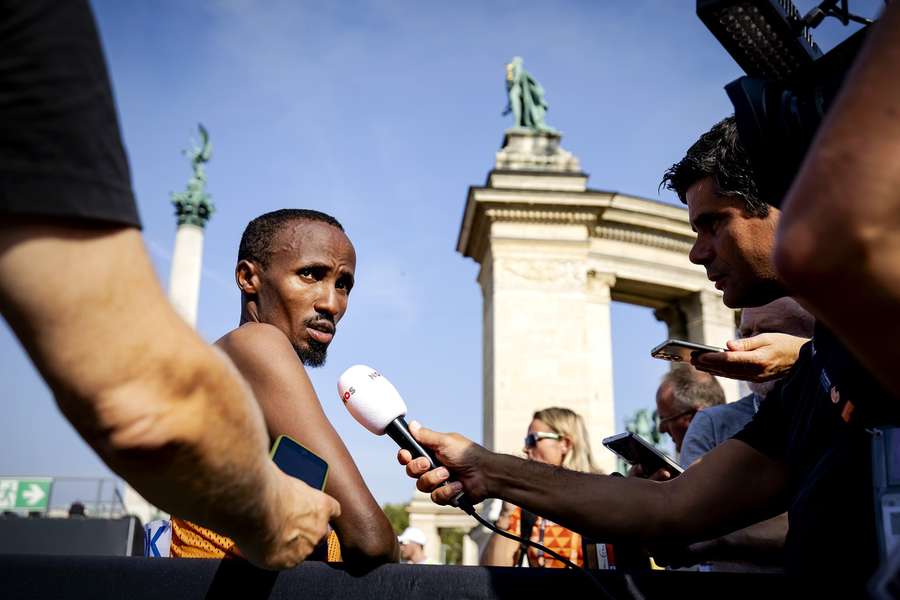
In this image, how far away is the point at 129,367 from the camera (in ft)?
3.69

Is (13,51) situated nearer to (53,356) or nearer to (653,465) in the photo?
(53,356)

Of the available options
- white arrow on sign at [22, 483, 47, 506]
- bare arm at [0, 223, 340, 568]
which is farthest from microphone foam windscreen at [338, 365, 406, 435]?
white arrow on sign at [22, 483, 47, 506]

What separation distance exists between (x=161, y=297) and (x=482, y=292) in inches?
732

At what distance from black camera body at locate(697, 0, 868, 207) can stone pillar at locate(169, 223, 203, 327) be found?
3233 cm

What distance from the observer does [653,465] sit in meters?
3.31

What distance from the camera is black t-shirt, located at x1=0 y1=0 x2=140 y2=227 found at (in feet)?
3.54

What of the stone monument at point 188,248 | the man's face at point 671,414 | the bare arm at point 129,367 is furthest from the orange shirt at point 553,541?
the stone monument at point 188,248

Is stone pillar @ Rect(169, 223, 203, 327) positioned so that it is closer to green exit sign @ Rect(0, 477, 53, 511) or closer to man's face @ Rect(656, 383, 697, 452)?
green exit sign @ Rect(0, 477, 53, 511)

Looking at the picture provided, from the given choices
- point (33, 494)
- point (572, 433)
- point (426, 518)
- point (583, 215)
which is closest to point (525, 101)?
point (583, 215)

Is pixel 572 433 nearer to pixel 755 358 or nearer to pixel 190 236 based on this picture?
pixel 755 358

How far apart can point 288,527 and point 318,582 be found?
0.40m

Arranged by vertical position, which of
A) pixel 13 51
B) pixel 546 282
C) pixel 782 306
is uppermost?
pixel 546 282

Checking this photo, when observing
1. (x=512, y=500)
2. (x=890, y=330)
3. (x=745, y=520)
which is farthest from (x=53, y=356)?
(x=745, y=520)

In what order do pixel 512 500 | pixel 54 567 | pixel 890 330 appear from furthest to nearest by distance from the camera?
pixel 512 500 → pixel 54 567 → pixel 890 330
